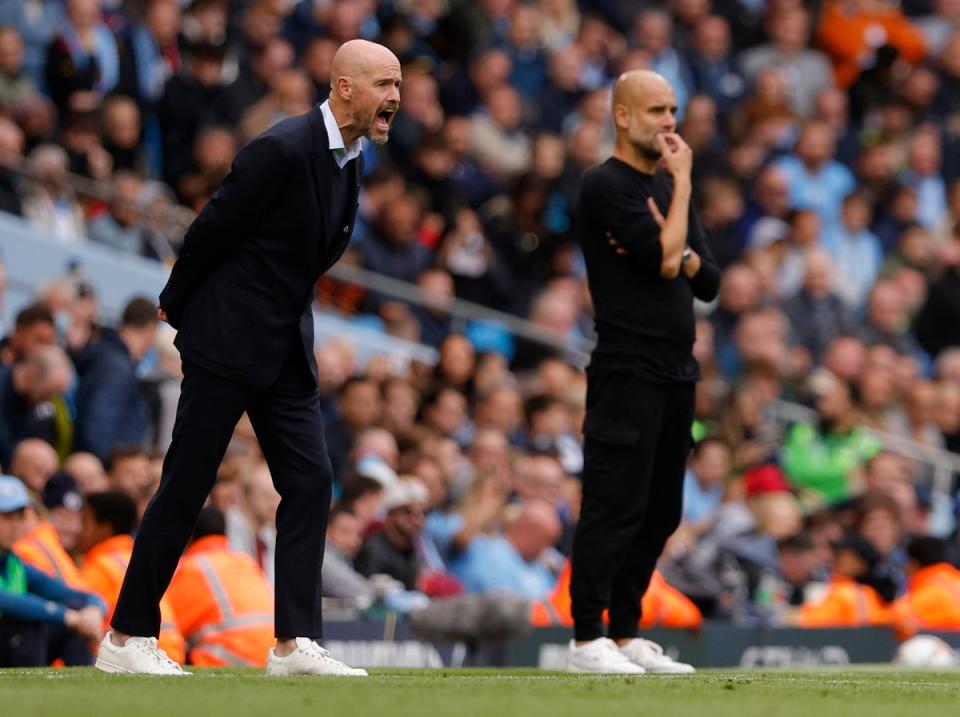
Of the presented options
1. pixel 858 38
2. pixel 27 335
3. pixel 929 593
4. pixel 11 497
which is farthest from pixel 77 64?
pixel 858 38

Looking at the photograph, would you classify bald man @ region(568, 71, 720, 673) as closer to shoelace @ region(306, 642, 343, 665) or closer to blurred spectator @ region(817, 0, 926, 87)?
shoelace @ region(306, 642, 343, 665)

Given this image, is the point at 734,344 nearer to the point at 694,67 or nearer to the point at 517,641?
the point at 694,67

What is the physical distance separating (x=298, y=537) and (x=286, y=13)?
1106 centimetres

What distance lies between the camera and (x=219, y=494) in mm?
11211

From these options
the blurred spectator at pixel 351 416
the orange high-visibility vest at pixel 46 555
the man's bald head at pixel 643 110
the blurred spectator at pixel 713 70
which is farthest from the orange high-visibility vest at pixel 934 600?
the blurred spectator at pixel 713 70

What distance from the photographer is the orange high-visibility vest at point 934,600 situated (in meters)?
13.2

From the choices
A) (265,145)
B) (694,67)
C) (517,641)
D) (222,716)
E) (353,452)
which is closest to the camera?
(222,716)

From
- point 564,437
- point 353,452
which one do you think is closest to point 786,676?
point 353,452

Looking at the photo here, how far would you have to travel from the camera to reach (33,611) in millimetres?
8977

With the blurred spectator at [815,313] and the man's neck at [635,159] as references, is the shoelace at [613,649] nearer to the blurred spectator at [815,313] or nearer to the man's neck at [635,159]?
the man's neck at [635,159]

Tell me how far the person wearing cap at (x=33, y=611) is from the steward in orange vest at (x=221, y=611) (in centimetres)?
47

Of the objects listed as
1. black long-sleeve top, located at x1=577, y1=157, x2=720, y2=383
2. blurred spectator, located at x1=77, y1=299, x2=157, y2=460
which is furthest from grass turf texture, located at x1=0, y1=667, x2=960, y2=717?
blurred spectator, located at x1=77, y1=299, x2=157, y2=460

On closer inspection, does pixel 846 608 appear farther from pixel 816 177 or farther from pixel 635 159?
pixel 816 177

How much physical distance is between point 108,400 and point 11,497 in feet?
9.05
